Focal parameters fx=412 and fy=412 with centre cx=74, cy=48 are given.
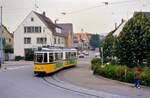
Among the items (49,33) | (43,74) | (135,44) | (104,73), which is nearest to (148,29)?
(135,44)

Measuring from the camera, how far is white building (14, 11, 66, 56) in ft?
299

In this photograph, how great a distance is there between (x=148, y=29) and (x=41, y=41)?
59707 mm

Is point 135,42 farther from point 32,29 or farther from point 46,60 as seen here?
point 32,29

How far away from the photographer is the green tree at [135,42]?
1331 inches

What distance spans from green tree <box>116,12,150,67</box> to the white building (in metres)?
56.6

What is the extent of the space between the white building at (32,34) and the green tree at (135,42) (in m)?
56.6

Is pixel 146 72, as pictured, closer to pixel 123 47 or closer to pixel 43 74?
pixel 123 47

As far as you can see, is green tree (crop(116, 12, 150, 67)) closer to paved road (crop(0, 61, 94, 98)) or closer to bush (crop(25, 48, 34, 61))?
paved road (crop(0, 61, 94, 98))

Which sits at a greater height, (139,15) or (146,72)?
(139,15)

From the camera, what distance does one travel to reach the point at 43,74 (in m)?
40.2

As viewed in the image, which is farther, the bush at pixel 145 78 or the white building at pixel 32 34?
the white building at pixel 32 34

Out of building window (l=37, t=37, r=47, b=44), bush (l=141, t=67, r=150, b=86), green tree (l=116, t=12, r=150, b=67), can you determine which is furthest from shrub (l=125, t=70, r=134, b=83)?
building window (l=37, t=37, r=47, b=44)

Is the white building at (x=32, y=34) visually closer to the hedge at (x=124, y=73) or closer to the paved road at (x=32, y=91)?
the hedge at (x=124, y=73)

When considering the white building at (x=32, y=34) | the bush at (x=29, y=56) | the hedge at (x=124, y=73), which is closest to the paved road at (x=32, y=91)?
the hedge at (x=124, y=73)
